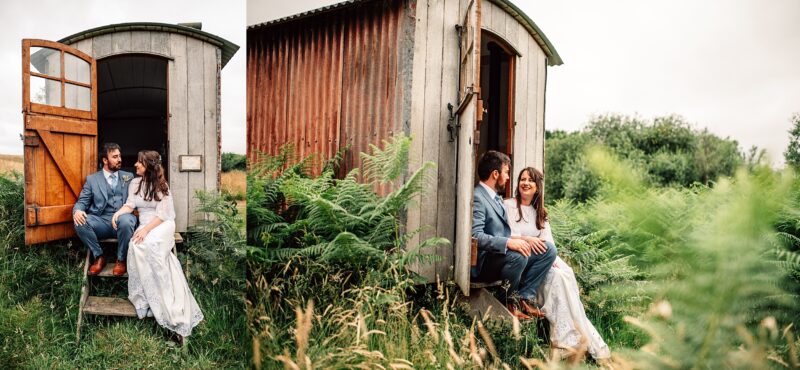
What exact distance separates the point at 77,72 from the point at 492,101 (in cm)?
422

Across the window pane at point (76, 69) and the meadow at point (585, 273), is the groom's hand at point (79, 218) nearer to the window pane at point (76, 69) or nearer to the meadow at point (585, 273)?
the window pane at point (76, 69)

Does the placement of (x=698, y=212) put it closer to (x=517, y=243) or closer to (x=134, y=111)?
(x=517, y=243)

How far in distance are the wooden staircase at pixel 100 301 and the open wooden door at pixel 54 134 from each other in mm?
252

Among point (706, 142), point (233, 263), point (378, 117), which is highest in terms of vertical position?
point (378, 117)

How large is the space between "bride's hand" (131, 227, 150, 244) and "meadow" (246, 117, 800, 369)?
2.05ft

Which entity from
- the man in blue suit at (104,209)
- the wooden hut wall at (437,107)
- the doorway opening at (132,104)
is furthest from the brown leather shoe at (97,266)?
the wooden hut wall at (437,107)

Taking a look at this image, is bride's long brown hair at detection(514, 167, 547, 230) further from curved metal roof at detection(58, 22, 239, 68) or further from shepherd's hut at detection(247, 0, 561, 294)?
curved metal roof at detection(58, 22, 239, 68)

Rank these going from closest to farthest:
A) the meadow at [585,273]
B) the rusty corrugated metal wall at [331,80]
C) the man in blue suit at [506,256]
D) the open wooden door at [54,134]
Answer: the meadow at [585,273]
the open wooden door at [54,134]
the man in blue suit at [506,256]
the rusty corrugated metal wall at [331,80]

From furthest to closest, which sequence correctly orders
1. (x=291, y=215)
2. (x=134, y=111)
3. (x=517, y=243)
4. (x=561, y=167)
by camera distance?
(x=561, y=167), (x=291, y=215), (x=517, y=243), (x=134, y=111)

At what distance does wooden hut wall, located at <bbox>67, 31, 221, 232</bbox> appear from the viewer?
2.78 meters

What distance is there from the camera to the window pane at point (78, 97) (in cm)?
265

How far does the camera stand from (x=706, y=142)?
2641mm

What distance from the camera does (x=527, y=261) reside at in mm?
3424

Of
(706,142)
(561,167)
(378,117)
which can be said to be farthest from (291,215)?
(561,167)
